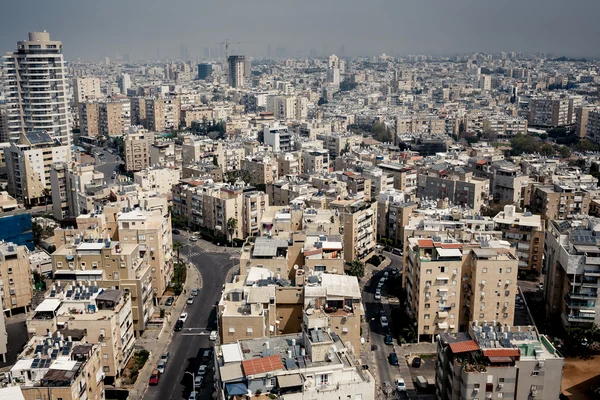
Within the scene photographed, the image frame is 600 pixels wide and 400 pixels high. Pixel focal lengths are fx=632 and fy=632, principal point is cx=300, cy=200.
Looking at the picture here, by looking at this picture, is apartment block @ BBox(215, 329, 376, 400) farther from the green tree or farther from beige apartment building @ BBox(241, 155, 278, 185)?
beige apartment building @ BBox(241, 155, 278, 185)

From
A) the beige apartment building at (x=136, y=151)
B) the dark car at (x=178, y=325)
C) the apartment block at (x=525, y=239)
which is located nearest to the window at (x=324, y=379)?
the dark car at (x=178, y=325)

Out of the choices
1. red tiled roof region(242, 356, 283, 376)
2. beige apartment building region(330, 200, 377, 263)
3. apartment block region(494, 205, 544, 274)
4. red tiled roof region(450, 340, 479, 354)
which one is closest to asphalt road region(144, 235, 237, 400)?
red tiled roof region(242, 356, 283, 376)

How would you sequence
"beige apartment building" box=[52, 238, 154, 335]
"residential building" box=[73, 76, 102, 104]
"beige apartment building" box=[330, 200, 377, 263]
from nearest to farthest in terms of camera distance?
"beige apartment building" box=[52, 238, 154, 335] < "beige apartment building" box=[330, 200, 377, 263] < "residential building" box=[73, 76, 102, 104]

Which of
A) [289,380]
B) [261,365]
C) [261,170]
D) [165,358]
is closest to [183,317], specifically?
[165,358]

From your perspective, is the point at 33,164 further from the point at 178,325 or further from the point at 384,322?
the point at 384,322

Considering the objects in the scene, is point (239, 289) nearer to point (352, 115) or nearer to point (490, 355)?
point (490, 355)

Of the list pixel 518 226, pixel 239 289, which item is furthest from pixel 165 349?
pixel 518 226
